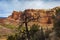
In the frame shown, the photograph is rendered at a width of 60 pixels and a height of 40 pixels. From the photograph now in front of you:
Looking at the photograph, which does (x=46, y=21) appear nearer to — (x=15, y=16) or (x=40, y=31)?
(x=15, y=16)

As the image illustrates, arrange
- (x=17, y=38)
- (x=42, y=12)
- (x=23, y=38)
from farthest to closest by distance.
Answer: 1. (x=42, y=12)
2. (x=17, y=38)
3. (x=23, y=38)

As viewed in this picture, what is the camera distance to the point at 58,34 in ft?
91.9

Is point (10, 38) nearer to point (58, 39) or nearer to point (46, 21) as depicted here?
point (58, 39)

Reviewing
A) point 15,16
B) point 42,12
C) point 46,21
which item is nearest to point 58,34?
point 46,21

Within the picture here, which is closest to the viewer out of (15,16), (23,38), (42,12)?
(23,38)

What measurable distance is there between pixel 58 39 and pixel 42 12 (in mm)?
145749

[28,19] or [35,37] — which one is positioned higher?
[28,19]

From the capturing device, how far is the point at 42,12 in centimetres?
17325

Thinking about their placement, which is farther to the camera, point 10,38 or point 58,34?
point 10,38

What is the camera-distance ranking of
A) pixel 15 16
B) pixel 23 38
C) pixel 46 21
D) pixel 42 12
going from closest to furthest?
1. pixel 23 38
2. pixel 46 21
3. pixel 42 12
4. pixel 15 16

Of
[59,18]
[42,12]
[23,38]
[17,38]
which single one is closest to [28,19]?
[59,18]

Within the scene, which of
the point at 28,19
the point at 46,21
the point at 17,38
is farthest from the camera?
the point at 46,21

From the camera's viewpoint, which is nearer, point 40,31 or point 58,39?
point 58,39

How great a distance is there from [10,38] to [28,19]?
10.5 meters
